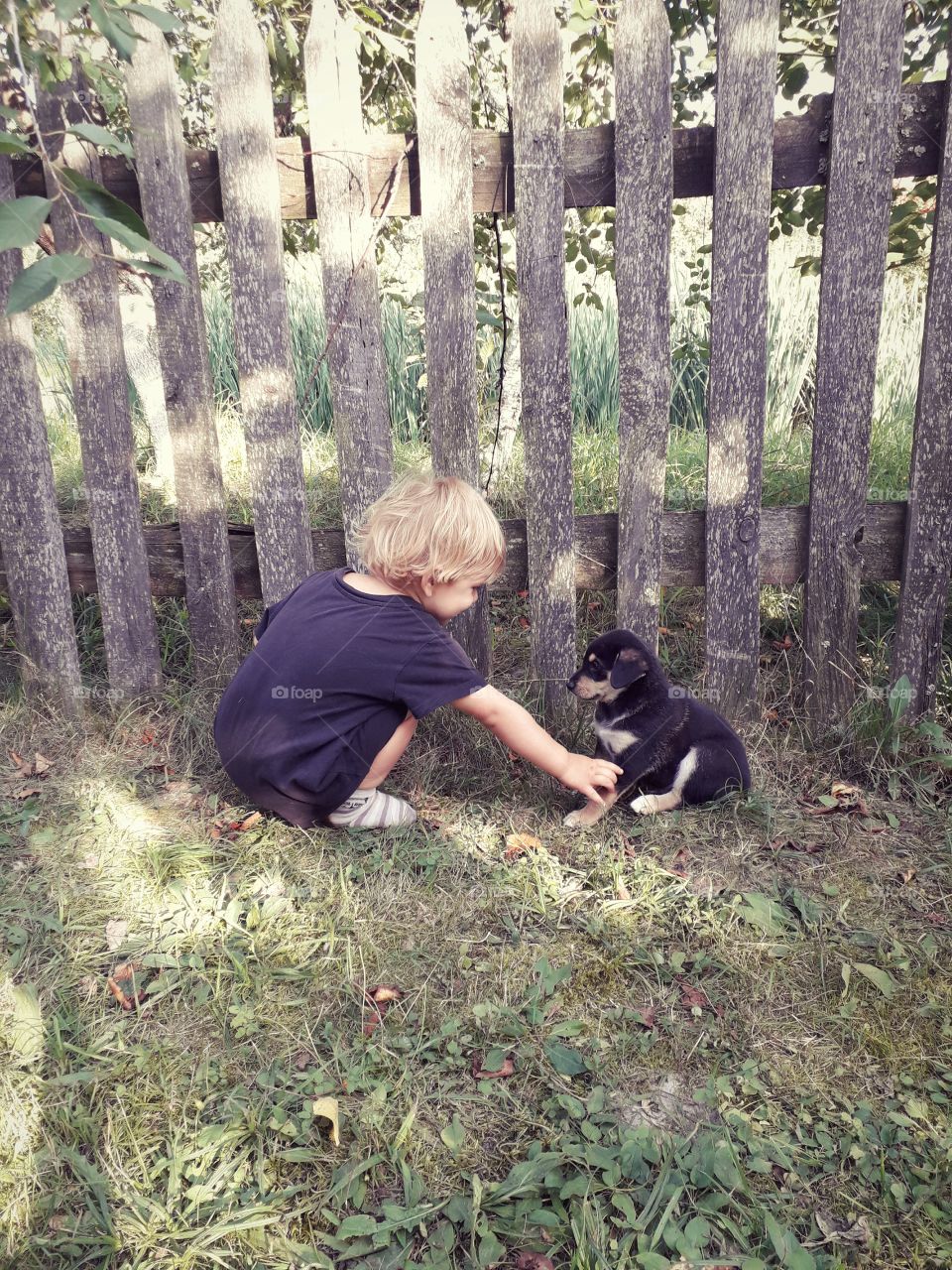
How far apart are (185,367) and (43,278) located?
2.22 m

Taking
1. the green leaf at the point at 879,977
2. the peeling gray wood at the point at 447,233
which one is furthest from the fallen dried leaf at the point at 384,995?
the peeling gray wood at the point at 447,233

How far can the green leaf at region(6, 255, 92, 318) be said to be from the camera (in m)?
1.00

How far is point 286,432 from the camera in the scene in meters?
3.16

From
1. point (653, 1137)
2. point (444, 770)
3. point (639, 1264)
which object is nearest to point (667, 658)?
point (444, 770)

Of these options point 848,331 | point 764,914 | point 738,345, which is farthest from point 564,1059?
point 848,331

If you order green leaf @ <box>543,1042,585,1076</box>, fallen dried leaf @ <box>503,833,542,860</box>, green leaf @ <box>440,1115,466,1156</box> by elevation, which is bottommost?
green leaf @ <box>440,1115,466,1156</box>

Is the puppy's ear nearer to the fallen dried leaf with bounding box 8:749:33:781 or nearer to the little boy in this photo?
the little boy

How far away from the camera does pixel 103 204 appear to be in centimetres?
114

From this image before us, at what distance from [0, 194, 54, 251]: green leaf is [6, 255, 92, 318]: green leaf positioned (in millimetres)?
31

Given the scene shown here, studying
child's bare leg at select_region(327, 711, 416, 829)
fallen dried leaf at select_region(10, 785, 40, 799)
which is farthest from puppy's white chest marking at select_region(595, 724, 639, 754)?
fallen dried leaf at select_region(10, 785, 40, 799)

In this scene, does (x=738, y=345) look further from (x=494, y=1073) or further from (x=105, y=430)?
(x=494, y=1073)

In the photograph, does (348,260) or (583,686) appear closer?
(583,686)

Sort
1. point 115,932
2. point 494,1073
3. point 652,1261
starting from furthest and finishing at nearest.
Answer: point 115,932
point 494,1073
point 652,1261

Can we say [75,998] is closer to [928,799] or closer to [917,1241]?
[917,1241]
